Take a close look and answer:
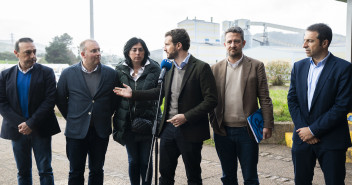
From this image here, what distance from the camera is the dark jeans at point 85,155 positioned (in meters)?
3.93

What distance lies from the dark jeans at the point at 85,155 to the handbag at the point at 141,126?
38 centimetres

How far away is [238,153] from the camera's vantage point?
375 cm

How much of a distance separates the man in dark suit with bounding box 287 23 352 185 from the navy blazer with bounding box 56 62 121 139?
207cm

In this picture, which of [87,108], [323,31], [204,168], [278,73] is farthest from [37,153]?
[278,73]

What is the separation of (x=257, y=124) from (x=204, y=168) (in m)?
2.50

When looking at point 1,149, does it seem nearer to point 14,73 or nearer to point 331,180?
point 14,73

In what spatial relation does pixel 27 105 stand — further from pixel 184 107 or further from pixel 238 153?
pixel 238 153

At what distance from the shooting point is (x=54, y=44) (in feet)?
176

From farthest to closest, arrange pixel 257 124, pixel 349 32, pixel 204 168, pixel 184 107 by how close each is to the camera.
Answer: pixel 349 32 < pixel 204 168 < pixel 257 124 < pixel 184 107

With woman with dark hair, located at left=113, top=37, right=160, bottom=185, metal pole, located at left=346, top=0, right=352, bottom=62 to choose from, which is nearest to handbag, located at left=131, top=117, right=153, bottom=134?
woman with dark hair, located at left=113, top=37, right=160, bottom=185

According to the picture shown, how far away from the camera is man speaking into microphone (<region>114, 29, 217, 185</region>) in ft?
11.4

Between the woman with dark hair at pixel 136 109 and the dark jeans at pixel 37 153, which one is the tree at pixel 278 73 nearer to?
Answer: the woman with dark hair at pixel 136 109

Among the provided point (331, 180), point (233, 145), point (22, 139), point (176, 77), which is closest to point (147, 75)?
point (176, 77)

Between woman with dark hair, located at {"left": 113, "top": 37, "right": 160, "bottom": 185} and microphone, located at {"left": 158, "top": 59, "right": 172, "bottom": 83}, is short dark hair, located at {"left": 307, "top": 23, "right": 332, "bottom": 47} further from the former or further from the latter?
woman with dark hair, located at {"left": 113, "top": 37, "right": 160, "bottom": 185}
